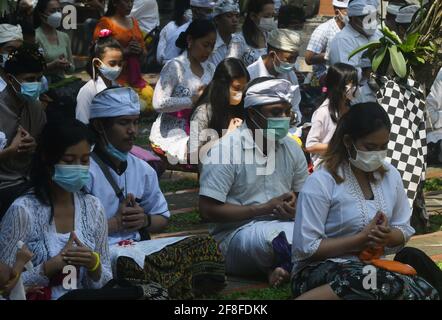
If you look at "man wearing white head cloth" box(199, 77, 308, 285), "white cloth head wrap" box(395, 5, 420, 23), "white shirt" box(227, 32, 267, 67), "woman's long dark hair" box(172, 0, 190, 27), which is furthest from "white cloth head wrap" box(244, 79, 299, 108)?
"woman's long dark hair" box(172, 0, 190, 27)

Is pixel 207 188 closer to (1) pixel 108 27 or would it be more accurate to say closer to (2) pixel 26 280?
(2) pixel 26 280

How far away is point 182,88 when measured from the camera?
1070 cm

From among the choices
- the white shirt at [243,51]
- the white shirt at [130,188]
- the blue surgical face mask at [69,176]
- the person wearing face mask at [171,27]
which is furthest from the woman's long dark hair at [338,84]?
the blue surgical face mask at [69,176]

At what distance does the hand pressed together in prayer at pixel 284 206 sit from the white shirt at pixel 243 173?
0.15 metres

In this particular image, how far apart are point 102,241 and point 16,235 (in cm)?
51

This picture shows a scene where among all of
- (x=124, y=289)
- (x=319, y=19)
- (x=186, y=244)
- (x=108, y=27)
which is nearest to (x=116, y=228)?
(x=186, y=244)

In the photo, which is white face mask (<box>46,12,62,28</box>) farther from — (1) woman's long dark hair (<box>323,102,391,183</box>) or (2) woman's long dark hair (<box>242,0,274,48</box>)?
(1) woman's long dark hair (<box>323,102,391,183</box>)

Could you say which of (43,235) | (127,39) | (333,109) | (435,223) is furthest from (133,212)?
(127,39)

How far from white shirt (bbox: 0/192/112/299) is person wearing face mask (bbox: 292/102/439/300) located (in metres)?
1.15

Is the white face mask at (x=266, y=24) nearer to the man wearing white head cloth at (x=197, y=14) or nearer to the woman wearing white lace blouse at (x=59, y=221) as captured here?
the man wearing white head cloth at (x=197, y=14)

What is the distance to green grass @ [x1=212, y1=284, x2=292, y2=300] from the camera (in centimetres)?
751

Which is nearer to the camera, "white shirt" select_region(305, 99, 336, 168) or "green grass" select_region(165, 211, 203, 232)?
"green grass" select_region(165, 211, 203, 232)

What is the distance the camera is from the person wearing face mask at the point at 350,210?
270 inches

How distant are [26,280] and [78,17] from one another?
10645mm
